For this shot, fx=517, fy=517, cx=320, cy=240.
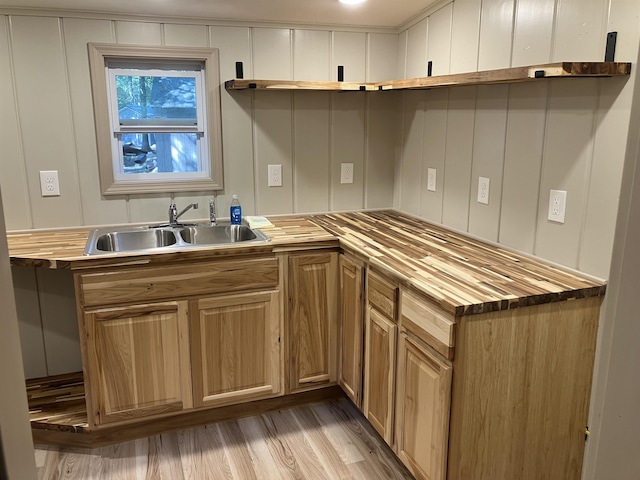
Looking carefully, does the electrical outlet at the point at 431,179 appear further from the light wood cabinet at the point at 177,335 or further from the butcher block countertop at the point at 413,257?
the light wood cabinet at the point at 177,335

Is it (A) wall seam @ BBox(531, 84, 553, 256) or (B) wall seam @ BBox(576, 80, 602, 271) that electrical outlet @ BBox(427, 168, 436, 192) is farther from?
(B) wall seam @ BBox(576, 80, 602, 271)

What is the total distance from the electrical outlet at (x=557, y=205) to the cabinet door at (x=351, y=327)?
80 cm

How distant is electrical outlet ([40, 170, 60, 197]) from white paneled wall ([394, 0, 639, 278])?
1913 mm

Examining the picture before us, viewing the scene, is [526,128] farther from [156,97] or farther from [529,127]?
[156,97]

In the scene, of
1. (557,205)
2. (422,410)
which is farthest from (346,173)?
(422,410)

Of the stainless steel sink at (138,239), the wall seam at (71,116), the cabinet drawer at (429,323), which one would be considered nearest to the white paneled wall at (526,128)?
the cabinet drawer at (429,323)

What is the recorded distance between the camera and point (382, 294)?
6.86 feet

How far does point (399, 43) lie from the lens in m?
3.00

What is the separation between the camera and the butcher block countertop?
170cm

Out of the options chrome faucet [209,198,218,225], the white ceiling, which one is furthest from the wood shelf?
chrome faucet [209,198,218,225]

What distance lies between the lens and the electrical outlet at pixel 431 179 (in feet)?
9.03

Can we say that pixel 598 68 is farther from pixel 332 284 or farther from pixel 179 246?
pixel 179 246

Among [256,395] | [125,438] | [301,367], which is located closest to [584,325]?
[301,367]

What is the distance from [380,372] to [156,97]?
1.82m
